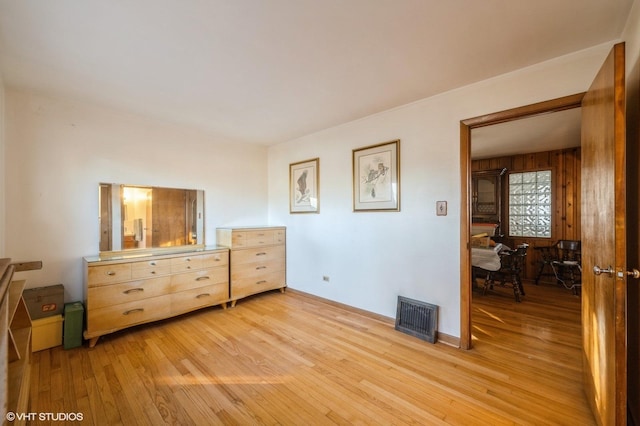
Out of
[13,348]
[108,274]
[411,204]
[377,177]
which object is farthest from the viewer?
[377,177]

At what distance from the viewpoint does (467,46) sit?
6.05 feet

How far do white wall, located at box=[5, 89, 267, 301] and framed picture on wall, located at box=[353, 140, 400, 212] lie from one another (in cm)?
232

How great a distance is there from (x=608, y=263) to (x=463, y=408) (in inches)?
47.4

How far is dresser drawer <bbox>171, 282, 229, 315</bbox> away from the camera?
9.97 feet

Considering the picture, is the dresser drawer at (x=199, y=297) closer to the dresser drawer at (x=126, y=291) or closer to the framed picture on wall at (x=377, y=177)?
the dresser drawer at (x=126, y=291)

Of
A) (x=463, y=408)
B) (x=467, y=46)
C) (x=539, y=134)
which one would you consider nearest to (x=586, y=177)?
(x=467, y=46)

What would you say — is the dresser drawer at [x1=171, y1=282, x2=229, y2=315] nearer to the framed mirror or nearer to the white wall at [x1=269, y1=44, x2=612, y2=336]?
the framed mirror

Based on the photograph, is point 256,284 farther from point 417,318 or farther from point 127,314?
point 417,318

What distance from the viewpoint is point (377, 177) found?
3105 mm

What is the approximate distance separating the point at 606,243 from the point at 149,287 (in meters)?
3.70

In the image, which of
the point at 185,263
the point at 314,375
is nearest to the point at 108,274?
the point at 185,263

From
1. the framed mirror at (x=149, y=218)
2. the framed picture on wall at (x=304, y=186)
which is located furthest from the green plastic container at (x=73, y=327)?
the framed picture on wall at (x=304, y=186)

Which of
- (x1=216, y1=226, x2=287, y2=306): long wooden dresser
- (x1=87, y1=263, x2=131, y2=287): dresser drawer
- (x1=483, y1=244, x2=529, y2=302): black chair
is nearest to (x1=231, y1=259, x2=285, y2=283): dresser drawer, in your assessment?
(x1=216, y1=226, x2=287, y2=306): long wooden dresser

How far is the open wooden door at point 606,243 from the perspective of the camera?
1.23 meters
